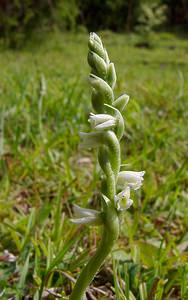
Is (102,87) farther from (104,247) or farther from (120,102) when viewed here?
(104,247)

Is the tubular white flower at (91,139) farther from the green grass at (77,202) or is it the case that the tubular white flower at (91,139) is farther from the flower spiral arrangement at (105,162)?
the green grass at (77,202)

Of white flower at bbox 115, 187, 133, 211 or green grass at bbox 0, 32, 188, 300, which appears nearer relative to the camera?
white flower at bbox 115, 187, 133, 211

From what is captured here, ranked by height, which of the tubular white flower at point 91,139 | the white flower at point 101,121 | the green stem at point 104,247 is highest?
the white flower at point 101,121

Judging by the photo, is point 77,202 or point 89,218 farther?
point 77,202

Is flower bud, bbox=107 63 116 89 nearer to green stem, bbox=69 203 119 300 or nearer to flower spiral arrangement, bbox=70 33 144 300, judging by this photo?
flower spiral arrangement, bbox=70 33 144 300

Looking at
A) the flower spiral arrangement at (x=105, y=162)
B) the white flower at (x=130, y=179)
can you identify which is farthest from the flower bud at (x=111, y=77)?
the white flower at (x=130, y=179)

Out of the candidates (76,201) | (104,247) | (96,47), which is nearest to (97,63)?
(96,47)

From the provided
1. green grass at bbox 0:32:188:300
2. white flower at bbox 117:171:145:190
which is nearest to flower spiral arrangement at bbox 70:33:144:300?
white flower at bbox 117:171:145:190

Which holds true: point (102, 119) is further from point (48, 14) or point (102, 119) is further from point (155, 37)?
point (155, 37)
